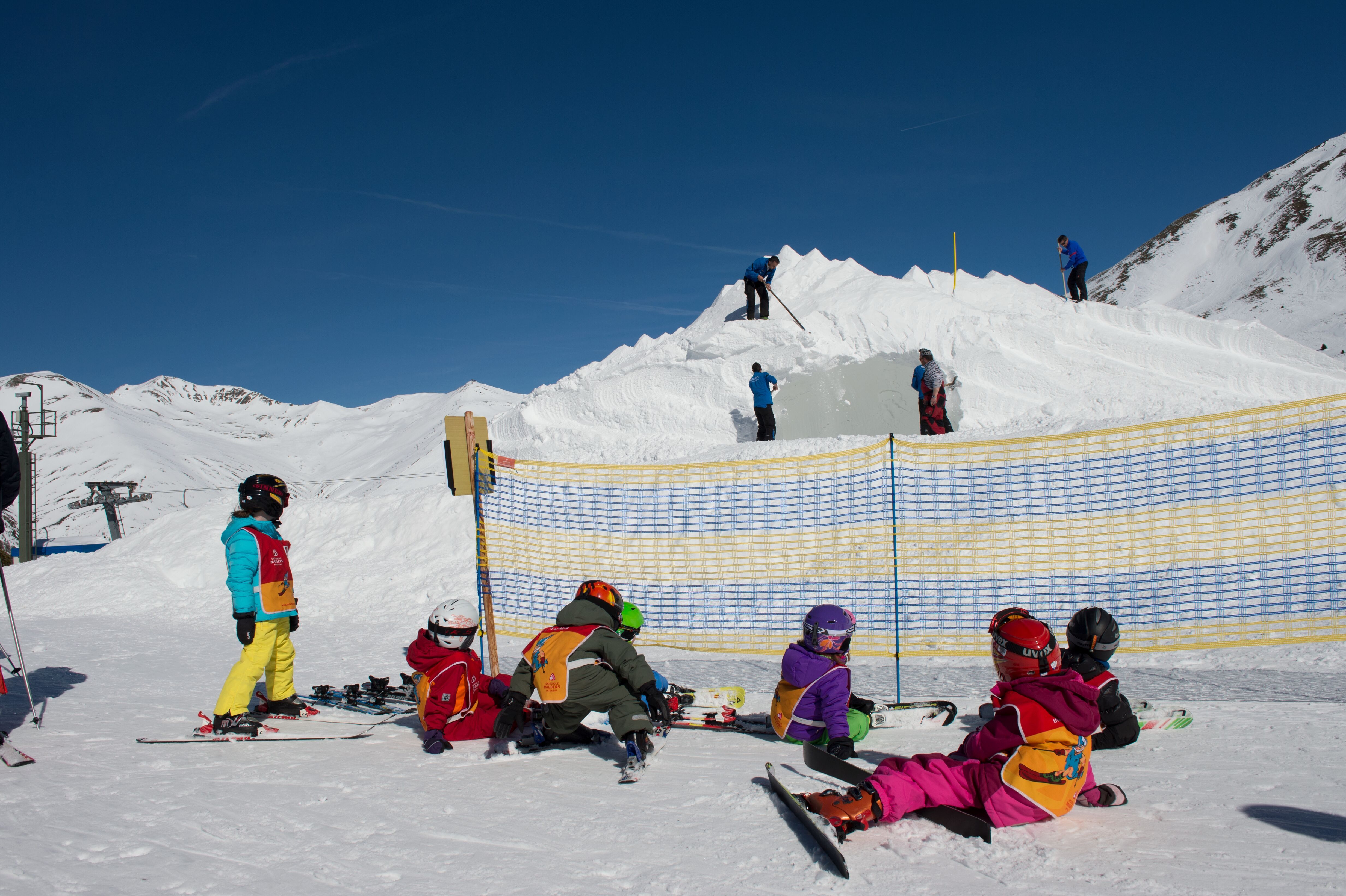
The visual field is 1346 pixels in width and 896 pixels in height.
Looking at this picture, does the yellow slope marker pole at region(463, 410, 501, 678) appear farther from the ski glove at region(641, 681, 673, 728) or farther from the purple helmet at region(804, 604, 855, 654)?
the purple helmet at region(804, 604, 855, 654)

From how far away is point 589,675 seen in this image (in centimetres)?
409

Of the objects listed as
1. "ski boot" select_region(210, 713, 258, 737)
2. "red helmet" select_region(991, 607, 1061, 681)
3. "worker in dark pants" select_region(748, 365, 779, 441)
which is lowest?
"ski boot" select_region(210, 713, 258, 737)

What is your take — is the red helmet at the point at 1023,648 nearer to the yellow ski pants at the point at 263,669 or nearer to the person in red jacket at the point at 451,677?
the person in red jacket at the point at 451,677

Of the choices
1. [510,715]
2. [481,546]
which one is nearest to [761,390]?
[481,546]

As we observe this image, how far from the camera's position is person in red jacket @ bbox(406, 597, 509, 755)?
443 centimetres

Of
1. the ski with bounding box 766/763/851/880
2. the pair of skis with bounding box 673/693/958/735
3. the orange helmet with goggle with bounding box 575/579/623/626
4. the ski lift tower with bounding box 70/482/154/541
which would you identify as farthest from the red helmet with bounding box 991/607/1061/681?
the ski lift tower with bounding box 70/482/154/541

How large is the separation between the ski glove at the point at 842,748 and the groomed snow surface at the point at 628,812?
5.9 inches

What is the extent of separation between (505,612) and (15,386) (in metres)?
180

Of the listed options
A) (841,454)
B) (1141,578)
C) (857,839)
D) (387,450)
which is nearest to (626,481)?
(841,454)

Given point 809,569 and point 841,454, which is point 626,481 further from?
point 841,454

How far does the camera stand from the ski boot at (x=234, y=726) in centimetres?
449

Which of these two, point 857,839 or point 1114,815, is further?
point 1114,815

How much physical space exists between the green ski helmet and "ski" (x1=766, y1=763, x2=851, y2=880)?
164 cm

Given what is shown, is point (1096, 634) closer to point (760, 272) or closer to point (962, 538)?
point (962, 538)
